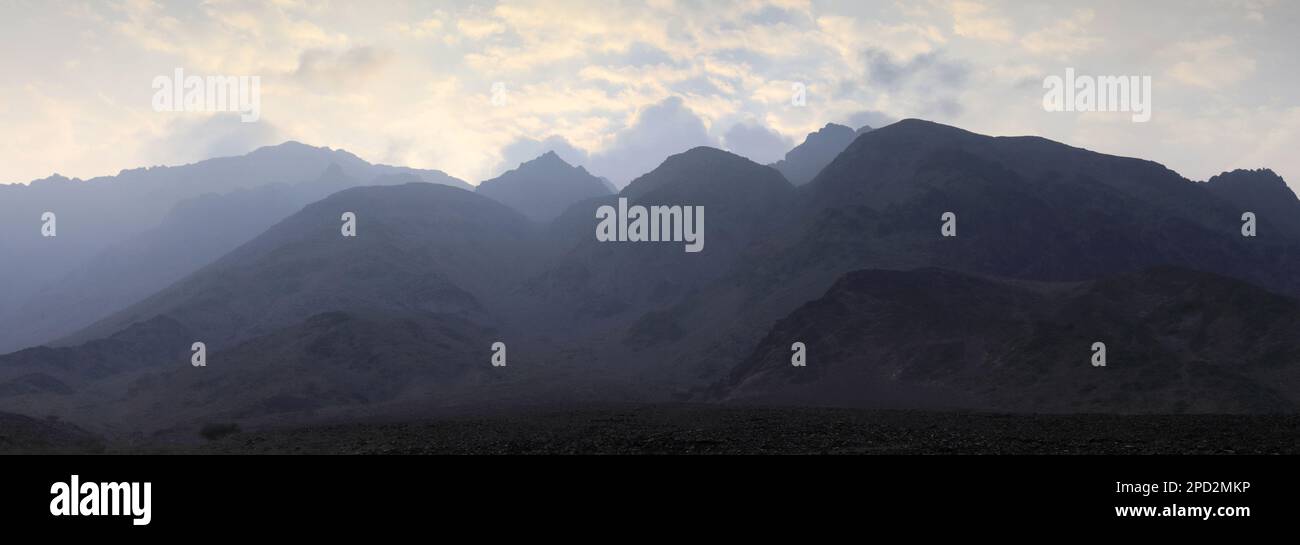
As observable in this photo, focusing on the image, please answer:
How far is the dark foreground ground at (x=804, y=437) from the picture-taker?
91.1ft

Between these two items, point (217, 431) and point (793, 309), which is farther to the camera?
point (793, 309)

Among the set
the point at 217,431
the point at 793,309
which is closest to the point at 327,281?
the point at 793,309

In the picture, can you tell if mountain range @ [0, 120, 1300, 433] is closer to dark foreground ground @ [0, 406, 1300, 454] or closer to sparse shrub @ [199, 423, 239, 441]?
sparse shrub @ [199, 423, 239, 441]

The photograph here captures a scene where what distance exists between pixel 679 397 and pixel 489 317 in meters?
77.2

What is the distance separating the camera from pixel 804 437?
31828mm

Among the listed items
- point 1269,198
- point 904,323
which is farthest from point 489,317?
point 1269,198

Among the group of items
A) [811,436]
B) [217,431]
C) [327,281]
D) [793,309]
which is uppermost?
[327,281]

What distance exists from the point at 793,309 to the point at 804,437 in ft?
316

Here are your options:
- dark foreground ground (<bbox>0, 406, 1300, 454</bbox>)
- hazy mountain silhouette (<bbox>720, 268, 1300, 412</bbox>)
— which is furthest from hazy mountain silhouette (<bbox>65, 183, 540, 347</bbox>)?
dark foreground ground (<bbox>0, 406, 1300, 454</bbox>)

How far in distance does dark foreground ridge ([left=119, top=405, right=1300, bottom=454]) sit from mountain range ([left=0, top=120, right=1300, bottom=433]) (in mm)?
29689

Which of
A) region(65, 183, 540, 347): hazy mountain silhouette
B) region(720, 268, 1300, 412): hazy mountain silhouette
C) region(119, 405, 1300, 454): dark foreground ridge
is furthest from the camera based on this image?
region(65, 183, 540, 347): hazy mountain silhouette

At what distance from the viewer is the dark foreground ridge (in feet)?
91.0

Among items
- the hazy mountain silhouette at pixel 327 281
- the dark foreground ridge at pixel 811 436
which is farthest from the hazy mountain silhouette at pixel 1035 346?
the hazy mountain silhouette at pixel 327 281

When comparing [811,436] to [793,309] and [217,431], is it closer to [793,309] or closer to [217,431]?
[217,431]
